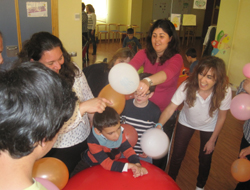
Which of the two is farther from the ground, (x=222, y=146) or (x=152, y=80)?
(x=152, y=80)

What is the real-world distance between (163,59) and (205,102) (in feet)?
1.58

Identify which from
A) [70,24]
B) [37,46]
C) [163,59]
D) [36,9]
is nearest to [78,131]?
[37,46]

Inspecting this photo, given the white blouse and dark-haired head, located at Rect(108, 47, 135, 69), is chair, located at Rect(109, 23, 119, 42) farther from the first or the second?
the white blouse

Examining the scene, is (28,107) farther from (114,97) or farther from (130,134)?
(130,134)

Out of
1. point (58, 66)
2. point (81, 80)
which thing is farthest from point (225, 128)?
point (58, 66)

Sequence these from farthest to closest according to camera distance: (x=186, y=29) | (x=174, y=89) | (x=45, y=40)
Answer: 1. (x=186, y=29)
2. (x=174, y=89)
3. (x=45, y=40)

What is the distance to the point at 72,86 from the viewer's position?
4.75 ft

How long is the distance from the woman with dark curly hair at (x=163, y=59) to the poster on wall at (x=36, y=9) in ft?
8.56

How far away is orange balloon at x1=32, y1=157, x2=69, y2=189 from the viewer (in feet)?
3.98

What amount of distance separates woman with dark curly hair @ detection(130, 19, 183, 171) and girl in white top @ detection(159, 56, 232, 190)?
104 mm

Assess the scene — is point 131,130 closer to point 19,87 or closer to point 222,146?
point 19,87

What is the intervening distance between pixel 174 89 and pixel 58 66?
0.98 metres

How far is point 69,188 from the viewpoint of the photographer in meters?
1.25

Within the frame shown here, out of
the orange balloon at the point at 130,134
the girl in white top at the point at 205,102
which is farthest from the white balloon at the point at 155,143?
the girl in white top at the point at 205,102
